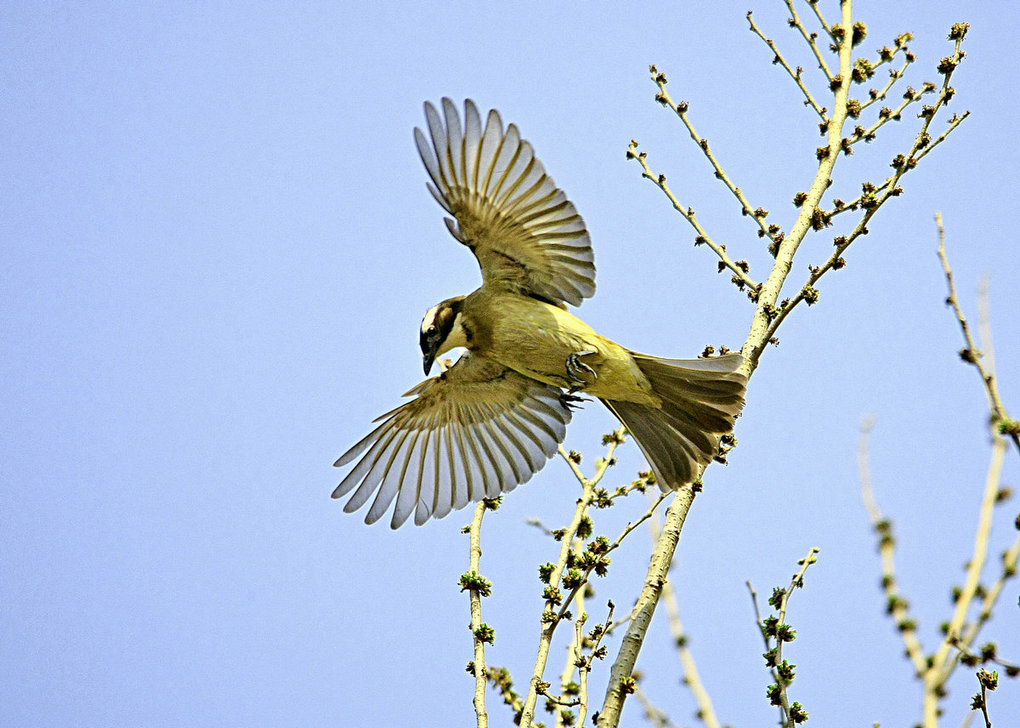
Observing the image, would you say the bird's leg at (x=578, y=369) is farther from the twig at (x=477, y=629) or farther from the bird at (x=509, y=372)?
the twig at (x=477, y=629)

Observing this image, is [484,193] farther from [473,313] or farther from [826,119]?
[826,119]

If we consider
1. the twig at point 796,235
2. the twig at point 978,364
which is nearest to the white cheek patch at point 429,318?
the twig at point 796,235

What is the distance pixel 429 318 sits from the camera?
6312 mm

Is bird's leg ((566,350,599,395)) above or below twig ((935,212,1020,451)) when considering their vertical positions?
above

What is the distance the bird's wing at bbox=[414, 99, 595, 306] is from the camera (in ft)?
18.3

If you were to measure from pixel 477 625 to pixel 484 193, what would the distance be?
94.0 inches

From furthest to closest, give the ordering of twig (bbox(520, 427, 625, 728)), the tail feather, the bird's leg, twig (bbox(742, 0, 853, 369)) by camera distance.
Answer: the bird's leg < the tail feather < twig (bbox(742, 0, 853, 369)) < twig (bbox(520, 427, 625, 728))

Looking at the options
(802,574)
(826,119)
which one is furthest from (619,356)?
(802,574)

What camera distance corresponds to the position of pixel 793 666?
394cm

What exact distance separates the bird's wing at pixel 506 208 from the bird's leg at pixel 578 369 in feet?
1.01

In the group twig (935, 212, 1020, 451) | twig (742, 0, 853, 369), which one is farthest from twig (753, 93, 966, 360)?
twig (935, 212, 1020, 451)

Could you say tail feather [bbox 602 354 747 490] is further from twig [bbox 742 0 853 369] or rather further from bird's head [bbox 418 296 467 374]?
bird's head [bbox 418 296 467 374]

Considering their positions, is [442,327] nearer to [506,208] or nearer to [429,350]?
[429,350]

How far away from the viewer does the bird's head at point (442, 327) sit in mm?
6301
